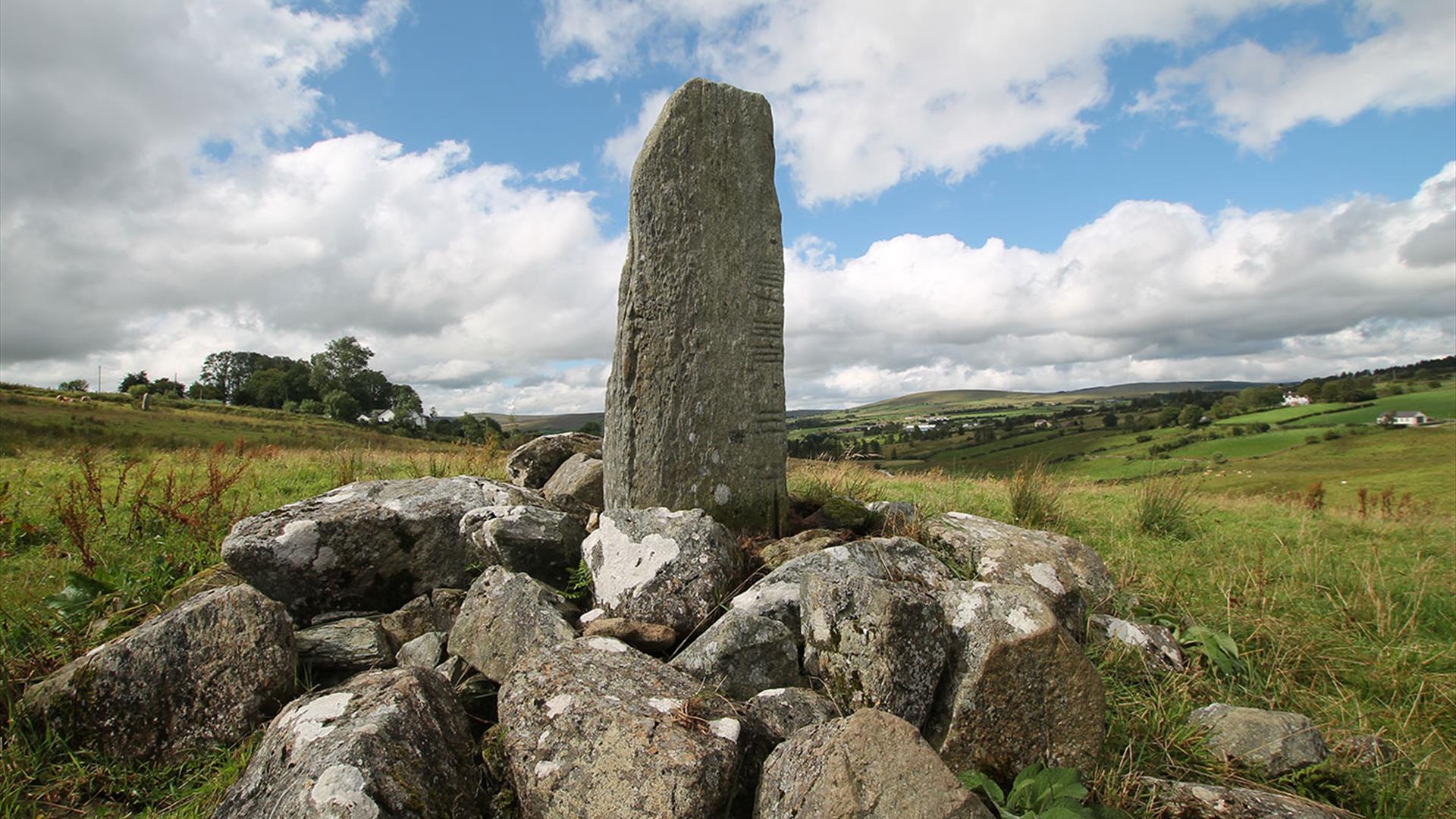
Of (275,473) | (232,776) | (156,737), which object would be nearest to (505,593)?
(232,776)

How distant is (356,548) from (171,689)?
159cm

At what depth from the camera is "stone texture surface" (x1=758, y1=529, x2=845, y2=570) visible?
18.3 feet

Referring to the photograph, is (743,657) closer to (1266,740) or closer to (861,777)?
(861,777)

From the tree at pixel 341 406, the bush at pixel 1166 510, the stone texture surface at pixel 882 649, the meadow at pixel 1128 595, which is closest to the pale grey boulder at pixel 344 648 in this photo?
the meadow at pixel 1128 595

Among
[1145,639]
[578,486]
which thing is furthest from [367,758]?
[1145,639]

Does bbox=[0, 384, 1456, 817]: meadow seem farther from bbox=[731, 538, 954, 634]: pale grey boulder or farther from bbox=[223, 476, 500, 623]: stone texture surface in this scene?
bbox=[731, 538, 954, 634]: pale grey boulder

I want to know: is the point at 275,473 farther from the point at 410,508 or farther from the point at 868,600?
the point at 868,600

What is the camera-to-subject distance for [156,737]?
13.3 feet

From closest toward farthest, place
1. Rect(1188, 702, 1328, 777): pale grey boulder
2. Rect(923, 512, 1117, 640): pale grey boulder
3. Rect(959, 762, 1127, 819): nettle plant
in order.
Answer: Rect(959, 762, 1127, 819): nettle plant → Rect(1188, 702, 1328, 777): pale grey boulder → Rect(923, 512, 1117, 640): pale grey boulder

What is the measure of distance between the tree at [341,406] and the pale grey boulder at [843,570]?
68266mm

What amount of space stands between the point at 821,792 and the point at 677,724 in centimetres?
75

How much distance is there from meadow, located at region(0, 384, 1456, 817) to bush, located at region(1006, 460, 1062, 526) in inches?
2.8

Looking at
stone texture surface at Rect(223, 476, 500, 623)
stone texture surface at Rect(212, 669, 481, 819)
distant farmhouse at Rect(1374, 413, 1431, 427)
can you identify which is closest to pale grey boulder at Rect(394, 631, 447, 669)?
stone texture surface at Rect(212, 669, 481, 819)

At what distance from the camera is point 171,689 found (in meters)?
4.06
